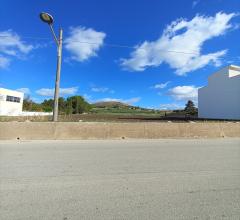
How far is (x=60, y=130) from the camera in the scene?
14.0 meters

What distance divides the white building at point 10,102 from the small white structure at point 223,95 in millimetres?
49831

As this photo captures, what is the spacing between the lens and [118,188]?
5.02m

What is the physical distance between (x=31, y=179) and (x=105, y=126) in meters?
9.32

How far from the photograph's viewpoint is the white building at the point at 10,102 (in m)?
62.3

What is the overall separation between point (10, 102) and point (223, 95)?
53.1 m

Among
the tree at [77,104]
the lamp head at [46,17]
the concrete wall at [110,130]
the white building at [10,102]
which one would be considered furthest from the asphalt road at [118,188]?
the tree at [77,104]

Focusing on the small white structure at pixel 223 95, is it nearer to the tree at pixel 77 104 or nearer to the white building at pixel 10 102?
the white building at pixel 10 102

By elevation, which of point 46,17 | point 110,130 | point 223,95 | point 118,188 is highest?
point 223,95

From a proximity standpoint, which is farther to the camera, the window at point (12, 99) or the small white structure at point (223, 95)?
the window at point (12, 99)

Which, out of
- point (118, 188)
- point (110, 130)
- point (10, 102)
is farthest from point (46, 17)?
point (10, 102)

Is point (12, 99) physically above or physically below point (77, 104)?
below

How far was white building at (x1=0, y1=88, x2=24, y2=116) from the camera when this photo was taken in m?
62.3

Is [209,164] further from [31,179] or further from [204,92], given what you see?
[204,92]

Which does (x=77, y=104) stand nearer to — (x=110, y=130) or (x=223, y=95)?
(x=223, y=95)
